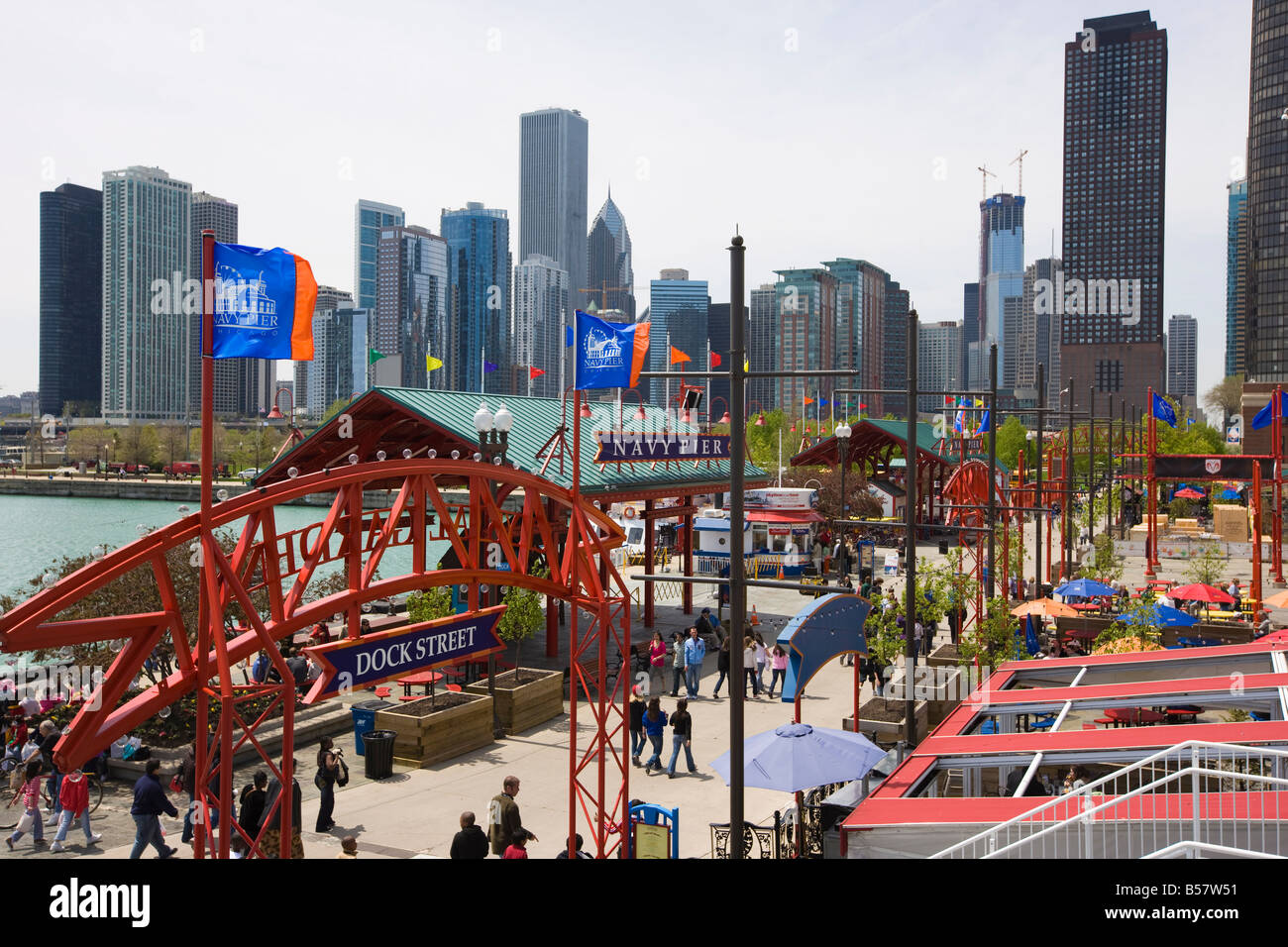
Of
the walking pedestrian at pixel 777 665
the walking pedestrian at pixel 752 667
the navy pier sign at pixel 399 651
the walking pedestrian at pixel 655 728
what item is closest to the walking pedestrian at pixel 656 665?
the walking pedestrian at pixel 752 667

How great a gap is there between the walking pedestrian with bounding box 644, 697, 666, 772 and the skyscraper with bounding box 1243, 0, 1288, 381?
14235 cm

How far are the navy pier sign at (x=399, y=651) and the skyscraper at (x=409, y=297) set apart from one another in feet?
567

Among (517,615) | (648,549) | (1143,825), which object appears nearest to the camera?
(1143,825)

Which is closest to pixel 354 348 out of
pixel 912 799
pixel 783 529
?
pixel 783 529

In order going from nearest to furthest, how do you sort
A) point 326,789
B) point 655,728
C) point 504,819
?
point 504,819
point 326,789
point 655,728

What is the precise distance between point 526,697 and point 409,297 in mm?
173312

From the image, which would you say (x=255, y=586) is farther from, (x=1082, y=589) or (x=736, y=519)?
(x=1082, y=589)

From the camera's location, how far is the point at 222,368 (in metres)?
159

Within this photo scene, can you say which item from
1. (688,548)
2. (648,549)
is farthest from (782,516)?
(648,549)

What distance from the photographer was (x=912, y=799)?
411 inches
